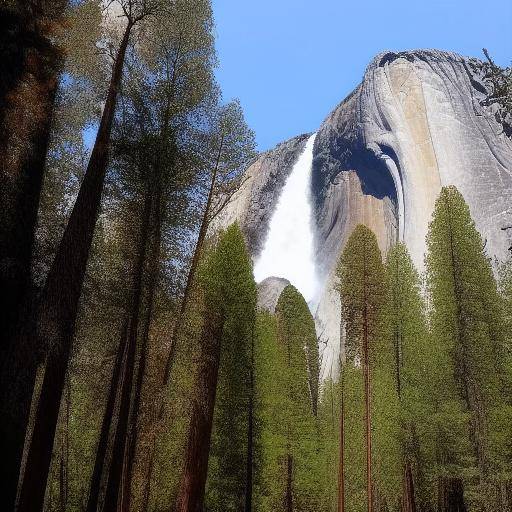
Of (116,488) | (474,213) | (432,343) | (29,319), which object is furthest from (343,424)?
(474,213)

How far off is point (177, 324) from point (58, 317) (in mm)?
5272

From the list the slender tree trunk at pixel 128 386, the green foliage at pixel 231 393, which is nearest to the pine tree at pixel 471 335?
the green foliage at pixel 231 393

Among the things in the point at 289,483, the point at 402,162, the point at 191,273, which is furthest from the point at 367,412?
the point at 402,162

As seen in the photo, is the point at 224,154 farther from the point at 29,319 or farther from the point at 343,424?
the point at 343,424

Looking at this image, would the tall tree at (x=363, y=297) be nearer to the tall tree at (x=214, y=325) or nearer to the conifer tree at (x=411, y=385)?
the conifer tree at (x=411, y=385)

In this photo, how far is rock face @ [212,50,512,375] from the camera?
39.0 m

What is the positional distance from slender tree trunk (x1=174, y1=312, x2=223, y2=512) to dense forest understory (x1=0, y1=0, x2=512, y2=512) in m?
0.04

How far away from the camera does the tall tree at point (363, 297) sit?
1744 centimetres

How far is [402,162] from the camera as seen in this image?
43906 millimetres

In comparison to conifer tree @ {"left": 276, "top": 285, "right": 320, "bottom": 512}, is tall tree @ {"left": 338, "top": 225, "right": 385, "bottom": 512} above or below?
Answer: above

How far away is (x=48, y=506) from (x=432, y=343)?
45.4 ft

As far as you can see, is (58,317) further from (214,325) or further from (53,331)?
(214,325)

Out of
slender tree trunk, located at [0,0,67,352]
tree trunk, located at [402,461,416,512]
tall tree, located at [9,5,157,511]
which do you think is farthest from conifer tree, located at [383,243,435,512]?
slender tree trunk, located at [0,0,67,352]

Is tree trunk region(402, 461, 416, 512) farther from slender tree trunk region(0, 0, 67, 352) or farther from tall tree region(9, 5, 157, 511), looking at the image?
slender tree trunk region(0, 0, 67, 352)
